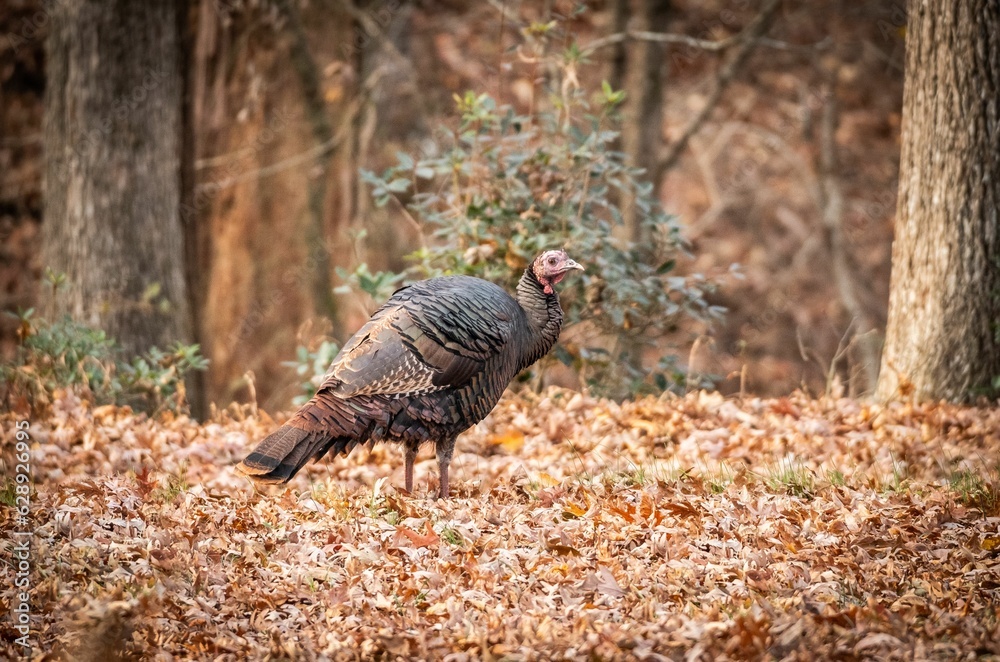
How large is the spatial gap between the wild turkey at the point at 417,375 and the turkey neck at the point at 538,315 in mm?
160

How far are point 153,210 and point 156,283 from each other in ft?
2.46

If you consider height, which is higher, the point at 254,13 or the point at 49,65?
the point at 254,13

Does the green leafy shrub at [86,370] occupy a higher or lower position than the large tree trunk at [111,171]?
lower

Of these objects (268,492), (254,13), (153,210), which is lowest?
(268,492)

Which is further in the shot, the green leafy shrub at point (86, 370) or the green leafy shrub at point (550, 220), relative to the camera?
the green leafy shrub at point (550, 220)

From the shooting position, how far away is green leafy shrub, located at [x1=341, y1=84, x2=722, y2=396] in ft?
26.6

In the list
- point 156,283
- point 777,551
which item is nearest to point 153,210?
point 156,283

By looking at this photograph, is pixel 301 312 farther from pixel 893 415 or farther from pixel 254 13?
pixel 893 415

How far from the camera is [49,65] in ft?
32.1

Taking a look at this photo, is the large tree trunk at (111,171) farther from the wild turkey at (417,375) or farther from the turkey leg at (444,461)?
the turkey leg at (444,461)

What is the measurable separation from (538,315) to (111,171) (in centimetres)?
479

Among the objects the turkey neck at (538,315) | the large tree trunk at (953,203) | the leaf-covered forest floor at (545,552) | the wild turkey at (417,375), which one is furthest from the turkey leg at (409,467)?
the large tree trunk at (953,203)

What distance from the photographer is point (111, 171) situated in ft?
31.4

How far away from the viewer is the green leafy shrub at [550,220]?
8094 mm
